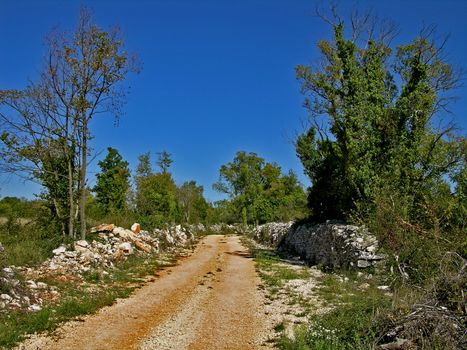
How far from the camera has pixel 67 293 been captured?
32.5ft

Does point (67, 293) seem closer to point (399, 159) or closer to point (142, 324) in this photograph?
point (142, 324)

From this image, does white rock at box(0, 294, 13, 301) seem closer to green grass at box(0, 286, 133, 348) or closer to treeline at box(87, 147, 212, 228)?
green grass at box(0, 286, 133, 348)

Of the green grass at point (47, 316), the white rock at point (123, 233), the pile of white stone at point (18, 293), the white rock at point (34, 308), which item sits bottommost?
the green grass at point (47, 316)

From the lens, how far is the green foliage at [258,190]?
47375 mm

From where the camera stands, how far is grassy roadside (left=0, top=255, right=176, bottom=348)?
7.22 metres

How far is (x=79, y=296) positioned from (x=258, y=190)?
4490 cm

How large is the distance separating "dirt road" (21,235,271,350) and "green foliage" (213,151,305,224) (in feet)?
92.5

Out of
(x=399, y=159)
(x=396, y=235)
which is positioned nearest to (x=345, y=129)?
(x=399, y=159)

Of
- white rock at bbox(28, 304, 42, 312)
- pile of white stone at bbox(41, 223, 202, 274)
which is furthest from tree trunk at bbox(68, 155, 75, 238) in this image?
white rock at bbox(28, 304, 42, 312)

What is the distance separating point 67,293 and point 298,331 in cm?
603

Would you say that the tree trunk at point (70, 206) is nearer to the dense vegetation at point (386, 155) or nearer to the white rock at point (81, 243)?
the white rock at point (81, 243)

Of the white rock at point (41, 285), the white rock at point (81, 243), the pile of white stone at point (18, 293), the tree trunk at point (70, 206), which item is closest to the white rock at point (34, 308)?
the pile of white stone at point (18, 293)

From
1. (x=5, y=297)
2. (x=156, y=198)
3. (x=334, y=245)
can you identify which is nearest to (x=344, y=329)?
(x=5, y=297)

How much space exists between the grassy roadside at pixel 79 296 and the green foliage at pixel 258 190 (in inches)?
1041
